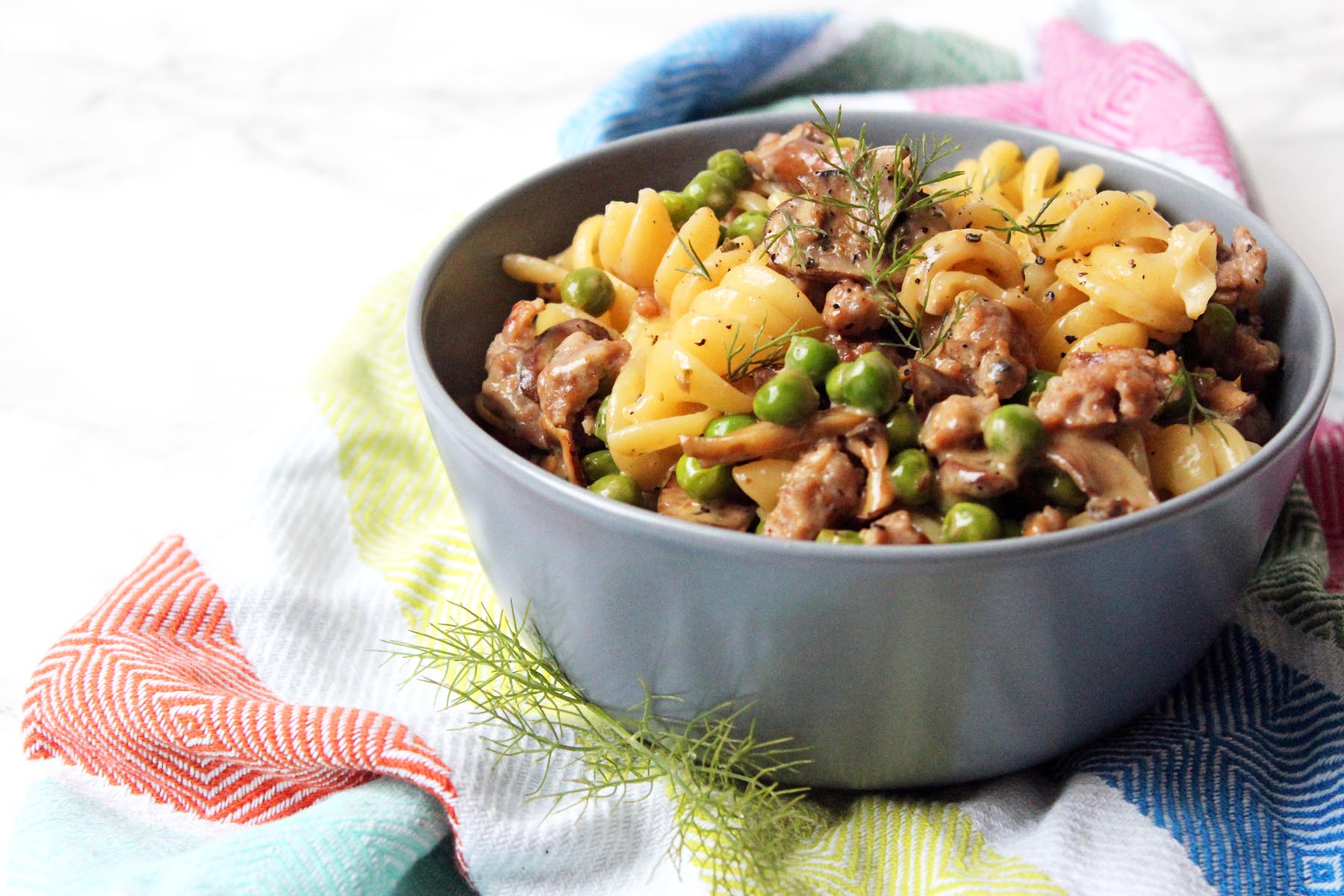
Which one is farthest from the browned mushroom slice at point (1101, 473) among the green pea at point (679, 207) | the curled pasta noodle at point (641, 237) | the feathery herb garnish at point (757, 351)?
the green pea at point (679, 207)

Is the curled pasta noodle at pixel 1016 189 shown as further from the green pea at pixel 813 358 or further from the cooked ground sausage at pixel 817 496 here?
the cooked ground sausage at pixel 817 496

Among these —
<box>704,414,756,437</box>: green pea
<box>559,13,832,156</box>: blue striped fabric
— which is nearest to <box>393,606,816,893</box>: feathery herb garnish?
<box>704,414,756,437</box>: green pea

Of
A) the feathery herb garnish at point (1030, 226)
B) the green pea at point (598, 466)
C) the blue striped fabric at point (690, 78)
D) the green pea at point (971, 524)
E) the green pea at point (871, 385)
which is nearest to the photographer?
A: the green pea at point (971, 524)

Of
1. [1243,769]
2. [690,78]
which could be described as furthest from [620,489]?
[690,78]

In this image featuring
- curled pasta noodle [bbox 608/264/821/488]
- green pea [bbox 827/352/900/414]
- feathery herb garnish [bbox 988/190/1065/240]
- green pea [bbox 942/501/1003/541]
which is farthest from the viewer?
feathery herb garnish [bbox 988/190/1065/240]

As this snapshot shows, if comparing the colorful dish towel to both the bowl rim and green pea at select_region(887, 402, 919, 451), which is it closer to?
the bowl rim

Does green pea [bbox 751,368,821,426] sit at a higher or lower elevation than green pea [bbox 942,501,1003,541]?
higher

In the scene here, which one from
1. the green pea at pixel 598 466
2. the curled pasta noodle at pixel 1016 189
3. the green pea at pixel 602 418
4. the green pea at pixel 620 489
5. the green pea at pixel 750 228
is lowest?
the green pea at pixel 598 466

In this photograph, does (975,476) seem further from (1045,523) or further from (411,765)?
(411,765)

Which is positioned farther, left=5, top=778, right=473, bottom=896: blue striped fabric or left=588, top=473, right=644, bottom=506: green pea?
left=588, top=473, right=644, bottom=506: green pea
